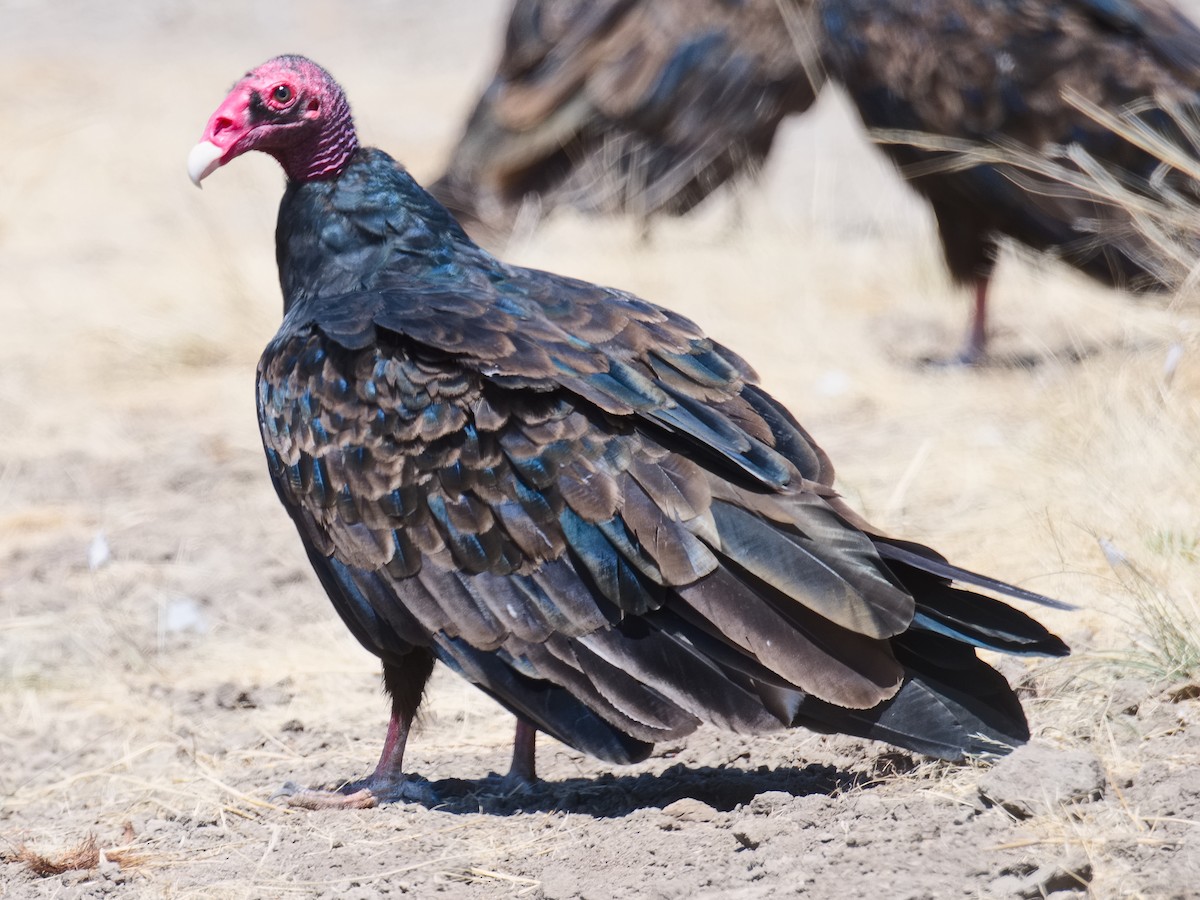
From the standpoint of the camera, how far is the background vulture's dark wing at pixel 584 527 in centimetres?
304

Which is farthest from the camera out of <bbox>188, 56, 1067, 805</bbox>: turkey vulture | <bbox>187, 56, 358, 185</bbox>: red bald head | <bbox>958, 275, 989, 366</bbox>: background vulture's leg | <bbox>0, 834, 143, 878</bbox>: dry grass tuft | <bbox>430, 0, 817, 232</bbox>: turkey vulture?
<bbox>430, 0, 817, 232</bbox>: turkey vulture

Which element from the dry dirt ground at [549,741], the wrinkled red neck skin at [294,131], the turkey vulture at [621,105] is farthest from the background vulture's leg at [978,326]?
the wrinkled red neck skin at [294,131]

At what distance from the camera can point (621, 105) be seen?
764cm

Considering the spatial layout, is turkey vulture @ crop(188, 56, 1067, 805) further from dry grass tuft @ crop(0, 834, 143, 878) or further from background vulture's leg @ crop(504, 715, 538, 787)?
dry grass tuft @ crop(0, 834, 143, 878)

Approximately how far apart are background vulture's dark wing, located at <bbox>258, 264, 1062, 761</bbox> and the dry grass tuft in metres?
0.65

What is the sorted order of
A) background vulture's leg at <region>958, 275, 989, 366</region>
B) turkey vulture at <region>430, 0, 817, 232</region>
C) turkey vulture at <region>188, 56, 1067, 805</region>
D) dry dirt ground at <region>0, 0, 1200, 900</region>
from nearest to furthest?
dry dirt ground at <region>0, 0, 1200, 900</region> < turkey vulture at <region>188, 56, 1067, 805</region> < background vulture's leg at <region>958, 275, 989, 366</region> < turkey vulture at <region>430, 0, 817, 232</region>

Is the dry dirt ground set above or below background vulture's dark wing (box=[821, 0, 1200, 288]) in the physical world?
below

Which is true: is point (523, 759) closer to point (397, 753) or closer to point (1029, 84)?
point (397, 753)

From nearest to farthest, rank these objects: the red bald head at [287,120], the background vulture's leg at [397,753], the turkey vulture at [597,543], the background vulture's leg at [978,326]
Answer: the turkey vulture at [597,543], the background vulture's leg at [397,753], the red bald head at [287,120], the background vulture's leg at [978,326]

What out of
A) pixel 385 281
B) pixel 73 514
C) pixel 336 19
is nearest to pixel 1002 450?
pixel 385 281

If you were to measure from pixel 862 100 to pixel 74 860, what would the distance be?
4.48m

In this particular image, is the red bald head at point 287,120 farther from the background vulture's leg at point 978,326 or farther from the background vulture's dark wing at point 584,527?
the background vulture's leg at point 978,326

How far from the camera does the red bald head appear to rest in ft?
12.3

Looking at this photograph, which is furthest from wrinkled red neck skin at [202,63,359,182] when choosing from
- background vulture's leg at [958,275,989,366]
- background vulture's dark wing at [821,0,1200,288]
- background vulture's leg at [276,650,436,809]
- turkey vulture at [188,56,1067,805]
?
background vulture's leg at [958,275,989,366]
